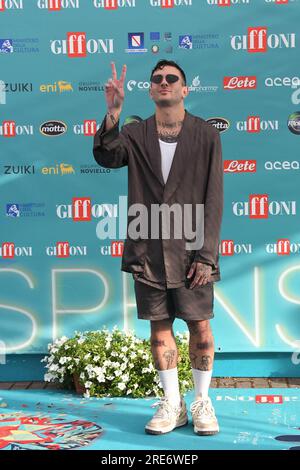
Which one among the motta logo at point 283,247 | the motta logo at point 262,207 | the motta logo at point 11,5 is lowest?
the motta logo at point 283,247

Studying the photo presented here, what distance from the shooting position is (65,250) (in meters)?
5.09

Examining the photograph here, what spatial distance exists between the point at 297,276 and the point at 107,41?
81.2 inches

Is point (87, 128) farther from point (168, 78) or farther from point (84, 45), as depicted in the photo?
point (168, 78)

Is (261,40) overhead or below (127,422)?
overhead

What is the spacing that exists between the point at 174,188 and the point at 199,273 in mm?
470

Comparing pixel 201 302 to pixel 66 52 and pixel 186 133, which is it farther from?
pixel 66 52

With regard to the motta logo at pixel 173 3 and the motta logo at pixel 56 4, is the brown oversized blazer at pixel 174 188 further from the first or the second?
the motta logo at pixel 56 4

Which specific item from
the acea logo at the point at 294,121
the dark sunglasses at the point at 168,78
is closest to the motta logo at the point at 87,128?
the dark sunglasses at the point at 168,78

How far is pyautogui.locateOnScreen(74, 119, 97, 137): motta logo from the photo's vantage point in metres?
5.02

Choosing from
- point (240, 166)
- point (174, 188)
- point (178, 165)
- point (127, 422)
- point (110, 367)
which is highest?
point (240, 166)

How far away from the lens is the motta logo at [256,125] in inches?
195

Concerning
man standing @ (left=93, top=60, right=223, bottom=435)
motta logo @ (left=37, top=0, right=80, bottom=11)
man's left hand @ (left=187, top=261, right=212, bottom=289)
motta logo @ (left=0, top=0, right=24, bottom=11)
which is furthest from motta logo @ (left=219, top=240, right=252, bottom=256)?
motta logo @ (left=0, top=0, right=24, bottom=11)

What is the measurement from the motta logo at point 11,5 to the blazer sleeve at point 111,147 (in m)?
1.60

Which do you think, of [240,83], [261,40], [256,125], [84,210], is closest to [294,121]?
[256,125]
